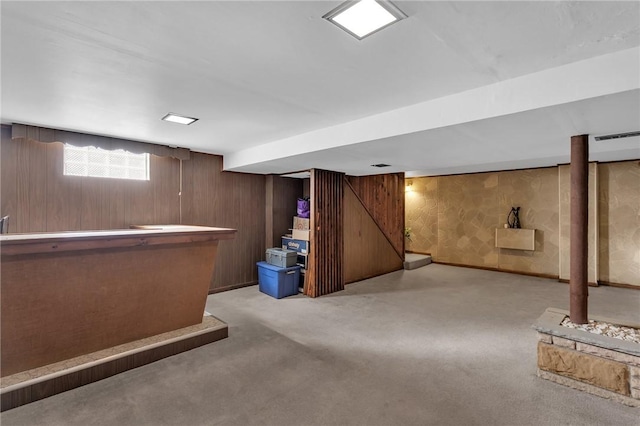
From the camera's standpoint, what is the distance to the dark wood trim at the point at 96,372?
222 centimetres

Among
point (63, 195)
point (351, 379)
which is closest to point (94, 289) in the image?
point (63, 195)

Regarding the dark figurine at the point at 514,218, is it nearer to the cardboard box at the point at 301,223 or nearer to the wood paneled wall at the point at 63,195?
the cardboard box at the point at 301,223

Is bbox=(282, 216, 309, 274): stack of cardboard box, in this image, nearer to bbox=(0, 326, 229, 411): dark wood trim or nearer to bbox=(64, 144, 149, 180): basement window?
bbox=(0, 326, 229, 411): dark wood trim

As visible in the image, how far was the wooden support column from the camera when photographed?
2756mm

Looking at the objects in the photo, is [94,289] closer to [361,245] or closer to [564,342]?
[564,342]

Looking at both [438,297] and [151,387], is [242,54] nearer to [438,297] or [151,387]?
[151,387]

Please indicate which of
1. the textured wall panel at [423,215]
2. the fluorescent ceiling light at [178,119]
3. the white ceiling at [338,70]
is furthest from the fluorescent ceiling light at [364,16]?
the textured wall panel at [423,215]

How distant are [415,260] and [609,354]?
511 cm

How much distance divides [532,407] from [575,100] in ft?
7.10

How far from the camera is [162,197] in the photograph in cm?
483

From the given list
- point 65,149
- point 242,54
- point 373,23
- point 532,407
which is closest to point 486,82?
point 373,23

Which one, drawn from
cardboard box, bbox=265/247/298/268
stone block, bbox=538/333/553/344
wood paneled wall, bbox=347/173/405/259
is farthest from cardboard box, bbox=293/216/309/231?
stone block, bbox=538/333/553/344

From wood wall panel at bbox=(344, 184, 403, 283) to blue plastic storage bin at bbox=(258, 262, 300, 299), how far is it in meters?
1.18

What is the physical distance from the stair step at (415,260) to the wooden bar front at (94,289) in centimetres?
499
